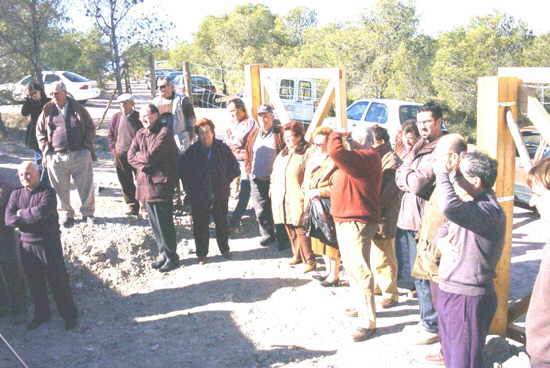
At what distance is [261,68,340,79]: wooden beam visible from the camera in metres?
5.82

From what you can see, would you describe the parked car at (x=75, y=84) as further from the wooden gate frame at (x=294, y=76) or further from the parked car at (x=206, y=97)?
the wooden gate frame at (x=294, y=76)

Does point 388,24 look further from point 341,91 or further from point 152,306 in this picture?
point 152,306

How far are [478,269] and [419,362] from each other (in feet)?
4.16

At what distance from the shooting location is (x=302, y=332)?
4.78 m

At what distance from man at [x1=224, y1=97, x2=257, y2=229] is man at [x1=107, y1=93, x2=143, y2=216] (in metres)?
1.22

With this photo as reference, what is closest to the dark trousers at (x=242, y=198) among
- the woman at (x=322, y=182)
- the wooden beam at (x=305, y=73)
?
the wooden beam at (x=305, y=73)

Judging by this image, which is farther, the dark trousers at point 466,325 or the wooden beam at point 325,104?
the wooden beam at point 325,104

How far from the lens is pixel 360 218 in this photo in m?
4.38

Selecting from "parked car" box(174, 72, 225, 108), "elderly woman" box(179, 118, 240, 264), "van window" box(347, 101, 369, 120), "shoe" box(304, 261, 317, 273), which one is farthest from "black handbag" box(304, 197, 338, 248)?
"parked car" box(174, 72, 225, 108)

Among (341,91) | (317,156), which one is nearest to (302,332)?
(317,156)

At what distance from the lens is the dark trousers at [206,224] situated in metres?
6.26

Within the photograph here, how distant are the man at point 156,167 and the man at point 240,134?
116cm

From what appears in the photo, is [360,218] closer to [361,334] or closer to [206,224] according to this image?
[361,334]

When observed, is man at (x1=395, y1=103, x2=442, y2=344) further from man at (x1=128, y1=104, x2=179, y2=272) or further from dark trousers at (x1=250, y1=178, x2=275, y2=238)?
man at (x1=128, y1=104, x2=179, y2=272)
